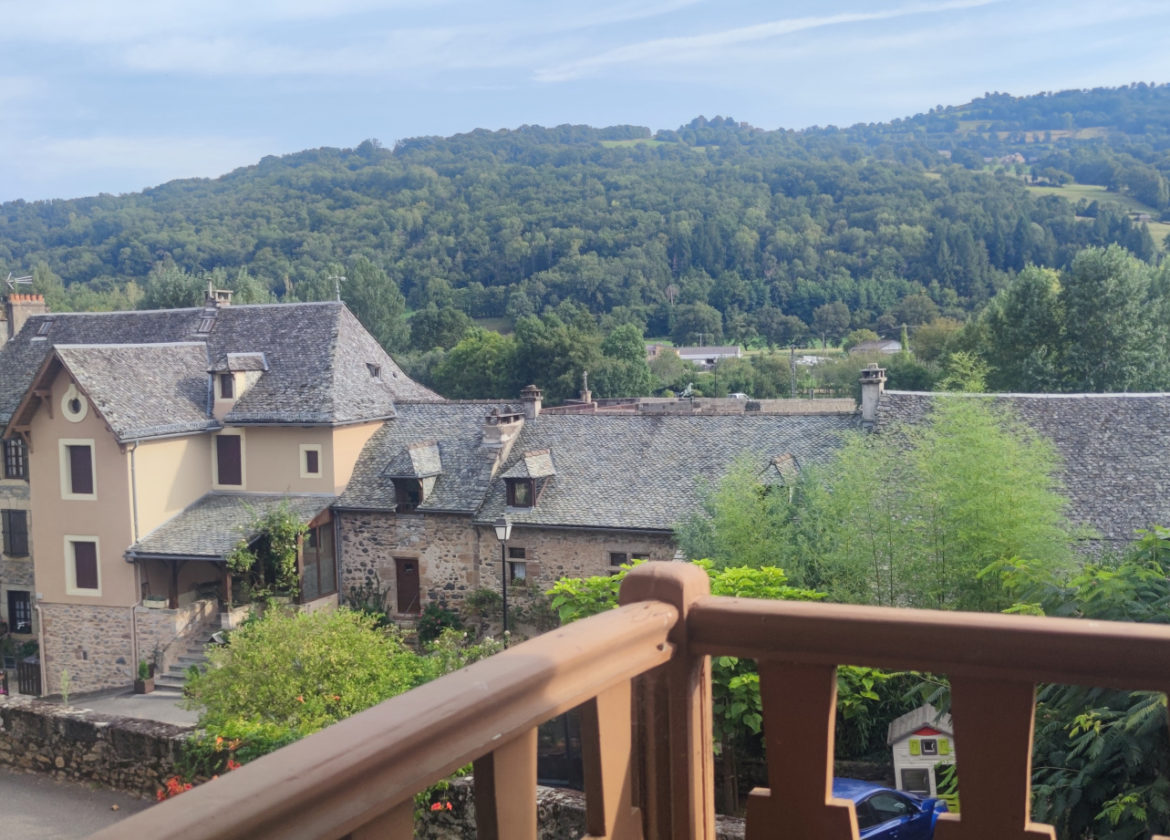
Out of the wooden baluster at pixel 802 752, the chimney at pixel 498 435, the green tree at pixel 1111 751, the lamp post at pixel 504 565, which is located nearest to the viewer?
the wooden baluster at pixel 802 752

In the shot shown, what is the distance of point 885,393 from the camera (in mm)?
24547

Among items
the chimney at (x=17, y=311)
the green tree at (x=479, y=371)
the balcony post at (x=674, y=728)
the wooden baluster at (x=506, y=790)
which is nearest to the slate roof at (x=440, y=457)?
the chimney at (x=17, y=311)

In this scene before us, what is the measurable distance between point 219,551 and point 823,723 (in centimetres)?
2373

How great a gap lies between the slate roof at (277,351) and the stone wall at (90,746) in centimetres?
1519

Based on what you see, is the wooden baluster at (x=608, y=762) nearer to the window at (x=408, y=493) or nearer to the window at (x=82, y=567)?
the window at (x=408, y=493)

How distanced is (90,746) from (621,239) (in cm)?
9369

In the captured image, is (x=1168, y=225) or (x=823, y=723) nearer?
(x=823, y=723)

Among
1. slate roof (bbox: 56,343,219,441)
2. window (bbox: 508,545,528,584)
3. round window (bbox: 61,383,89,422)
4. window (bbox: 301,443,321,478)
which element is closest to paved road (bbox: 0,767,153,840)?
window (bbox: 508,545,528,584)

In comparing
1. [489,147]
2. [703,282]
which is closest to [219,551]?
[703,282]

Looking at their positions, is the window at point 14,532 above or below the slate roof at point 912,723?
below

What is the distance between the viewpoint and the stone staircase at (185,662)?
77.1 feet

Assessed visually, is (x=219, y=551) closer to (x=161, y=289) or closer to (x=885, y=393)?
(x=885, y=393)

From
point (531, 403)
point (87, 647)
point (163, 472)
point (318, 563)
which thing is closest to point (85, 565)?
point (87, 647)

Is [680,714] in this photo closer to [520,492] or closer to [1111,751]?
[1111,751]
